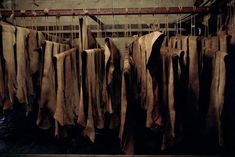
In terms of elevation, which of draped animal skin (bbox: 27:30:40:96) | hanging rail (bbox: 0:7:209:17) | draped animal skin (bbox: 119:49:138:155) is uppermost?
hanging rail (bbox: 0:7:209:17)

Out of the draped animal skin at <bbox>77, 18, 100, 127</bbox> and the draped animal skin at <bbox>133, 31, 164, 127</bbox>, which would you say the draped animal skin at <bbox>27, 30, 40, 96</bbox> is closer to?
the draped animal skin at <bbox>77, 18, 100, 127</bbox>

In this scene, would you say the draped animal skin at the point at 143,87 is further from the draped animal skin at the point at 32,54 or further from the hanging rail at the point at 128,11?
the draped animal skin at the point at 32,54

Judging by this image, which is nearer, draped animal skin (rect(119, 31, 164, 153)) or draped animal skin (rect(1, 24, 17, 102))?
draped animal skin (rect(119, 31, 164, 153))

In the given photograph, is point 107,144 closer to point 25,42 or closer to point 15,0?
point 25,42

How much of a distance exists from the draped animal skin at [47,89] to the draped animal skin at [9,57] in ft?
0.63

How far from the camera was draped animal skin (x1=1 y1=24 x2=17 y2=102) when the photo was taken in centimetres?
152

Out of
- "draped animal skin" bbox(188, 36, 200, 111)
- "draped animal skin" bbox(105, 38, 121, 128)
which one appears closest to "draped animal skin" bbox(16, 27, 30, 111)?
"draped animal skin" bbox(105, 38, 121, 128)

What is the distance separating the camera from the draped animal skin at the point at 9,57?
5.00ft

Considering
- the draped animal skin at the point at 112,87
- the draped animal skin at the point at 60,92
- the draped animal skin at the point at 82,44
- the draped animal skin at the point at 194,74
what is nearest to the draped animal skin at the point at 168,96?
the draped animal skin at the point at 194,74

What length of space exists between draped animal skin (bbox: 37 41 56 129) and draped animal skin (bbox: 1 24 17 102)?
19 cm

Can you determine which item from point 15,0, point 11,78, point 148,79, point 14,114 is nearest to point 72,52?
point 11,78

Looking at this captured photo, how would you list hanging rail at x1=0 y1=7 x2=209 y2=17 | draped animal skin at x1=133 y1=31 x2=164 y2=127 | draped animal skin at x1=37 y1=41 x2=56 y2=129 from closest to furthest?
1. draped animal skin at x1=133 y1=31 x2=164 y2=127
2. draped animal skin at x1=37 y1=41 x2=56 y2=129
3. hanging rail at x1=0 y1=7 x2=209 y2=17

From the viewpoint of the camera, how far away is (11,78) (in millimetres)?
1543

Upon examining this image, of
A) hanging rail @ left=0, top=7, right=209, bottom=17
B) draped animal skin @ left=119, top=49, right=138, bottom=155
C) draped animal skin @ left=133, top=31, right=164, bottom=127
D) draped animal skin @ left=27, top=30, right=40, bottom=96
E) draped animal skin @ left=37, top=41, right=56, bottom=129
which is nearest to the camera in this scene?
draped animal skin @ left=133, top=31, right=164, bottom=127
